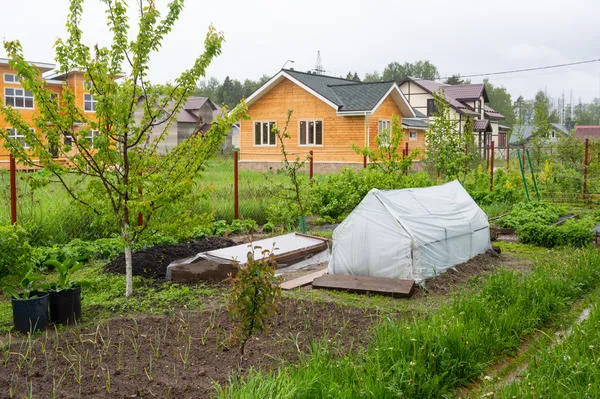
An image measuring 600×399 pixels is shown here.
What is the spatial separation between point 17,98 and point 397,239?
1355 inches

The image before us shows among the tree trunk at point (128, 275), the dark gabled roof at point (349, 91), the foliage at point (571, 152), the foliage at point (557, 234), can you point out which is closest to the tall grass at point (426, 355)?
the tree trunk at point (128, 275)

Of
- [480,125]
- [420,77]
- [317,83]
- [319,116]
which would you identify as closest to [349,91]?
[317,83]

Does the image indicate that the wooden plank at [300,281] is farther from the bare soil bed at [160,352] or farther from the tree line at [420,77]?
the tree line at [420,77]

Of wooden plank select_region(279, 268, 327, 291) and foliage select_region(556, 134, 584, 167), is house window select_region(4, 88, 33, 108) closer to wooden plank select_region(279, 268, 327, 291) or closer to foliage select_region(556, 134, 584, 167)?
foliage select_region(556, 134, 584, 167)

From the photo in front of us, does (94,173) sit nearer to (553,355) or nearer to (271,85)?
(553,355)

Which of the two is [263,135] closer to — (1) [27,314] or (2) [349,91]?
(2) [349,91]

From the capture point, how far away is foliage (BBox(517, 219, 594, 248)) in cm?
1037

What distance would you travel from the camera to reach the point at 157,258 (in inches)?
342

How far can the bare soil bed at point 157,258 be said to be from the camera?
27.3 ft

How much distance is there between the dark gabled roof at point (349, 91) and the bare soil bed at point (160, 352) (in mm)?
23924

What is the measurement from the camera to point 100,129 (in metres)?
6.64

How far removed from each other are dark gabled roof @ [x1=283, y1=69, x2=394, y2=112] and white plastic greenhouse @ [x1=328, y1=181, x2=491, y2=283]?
20876mm

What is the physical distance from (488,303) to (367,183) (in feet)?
24.1

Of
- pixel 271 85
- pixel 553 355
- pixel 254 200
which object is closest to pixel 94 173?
pixel 553 355
